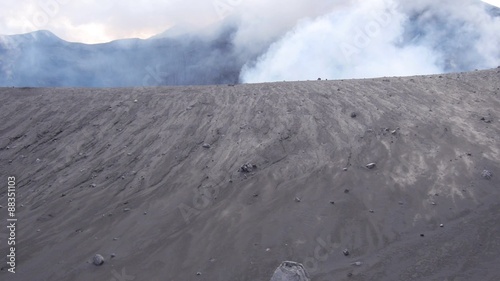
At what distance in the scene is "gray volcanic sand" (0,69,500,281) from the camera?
7387mm

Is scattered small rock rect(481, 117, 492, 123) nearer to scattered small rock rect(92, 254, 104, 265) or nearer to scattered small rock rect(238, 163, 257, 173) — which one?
scattered small rock rect(238, 163, 257, 173)

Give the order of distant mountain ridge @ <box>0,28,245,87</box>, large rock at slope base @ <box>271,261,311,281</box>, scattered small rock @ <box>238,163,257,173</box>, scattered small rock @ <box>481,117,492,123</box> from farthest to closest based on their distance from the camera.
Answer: distant mountain ridge @ <box>0,28,245,87</box>
scattered small rock @ <box>481,117,492,123</box>
scattered small rock @ <box>238,163,257,173</box>
large rock at slope base @ <box>271,261,311,281</box>

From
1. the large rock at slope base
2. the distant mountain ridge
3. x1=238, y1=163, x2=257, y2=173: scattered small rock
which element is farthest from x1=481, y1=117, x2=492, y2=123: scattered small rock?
the distant mountain ridge

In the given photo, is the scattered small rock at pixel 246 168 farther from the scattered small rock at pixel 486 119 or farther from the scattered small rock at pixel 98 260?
the scattered small rock at pixel 486 119

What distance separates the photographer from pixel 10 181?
11.4m

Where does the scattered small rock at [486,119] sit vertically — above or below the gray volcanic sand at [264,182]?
above

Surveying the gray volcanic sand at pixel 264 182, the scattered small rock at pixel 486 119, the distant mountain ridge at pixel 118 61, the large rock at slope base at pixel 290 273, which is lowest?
the large rock at slope base at pixel 290 273

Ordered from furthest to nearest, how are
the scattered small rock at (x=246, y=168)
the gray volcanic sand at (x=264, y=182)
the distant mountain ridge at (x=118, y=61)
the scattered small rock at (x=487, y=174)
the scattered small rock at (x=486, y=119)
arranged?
the distant mountain ridge at (x=118, y=61) < the scattered small rock at (x=486, y=119) < the scattered small rock at (x=246, y=168) < the scattered small rock at (x=487, y=174) < the gray volcanic sand at (x=264, y=182)

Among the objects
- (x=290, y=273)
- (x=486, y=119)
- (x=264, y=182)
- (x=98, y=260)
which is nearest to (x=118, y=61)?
(x=264, y=182)

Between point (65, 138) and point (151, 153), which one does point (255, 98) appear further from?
point (65, 138)

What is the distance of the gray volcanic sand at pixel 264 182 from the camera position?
24.2 ft

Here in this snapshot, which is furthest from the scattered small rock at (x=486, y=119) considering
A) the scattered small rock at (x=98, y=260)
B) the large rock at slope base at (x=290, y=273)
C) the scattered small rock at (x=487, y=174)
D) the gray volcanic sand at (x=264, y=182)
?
the scattered small rock at (x=98, y=260)

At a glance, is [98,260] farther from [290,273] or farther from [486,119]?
[486,119]

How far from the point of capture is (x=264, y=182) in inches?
386
